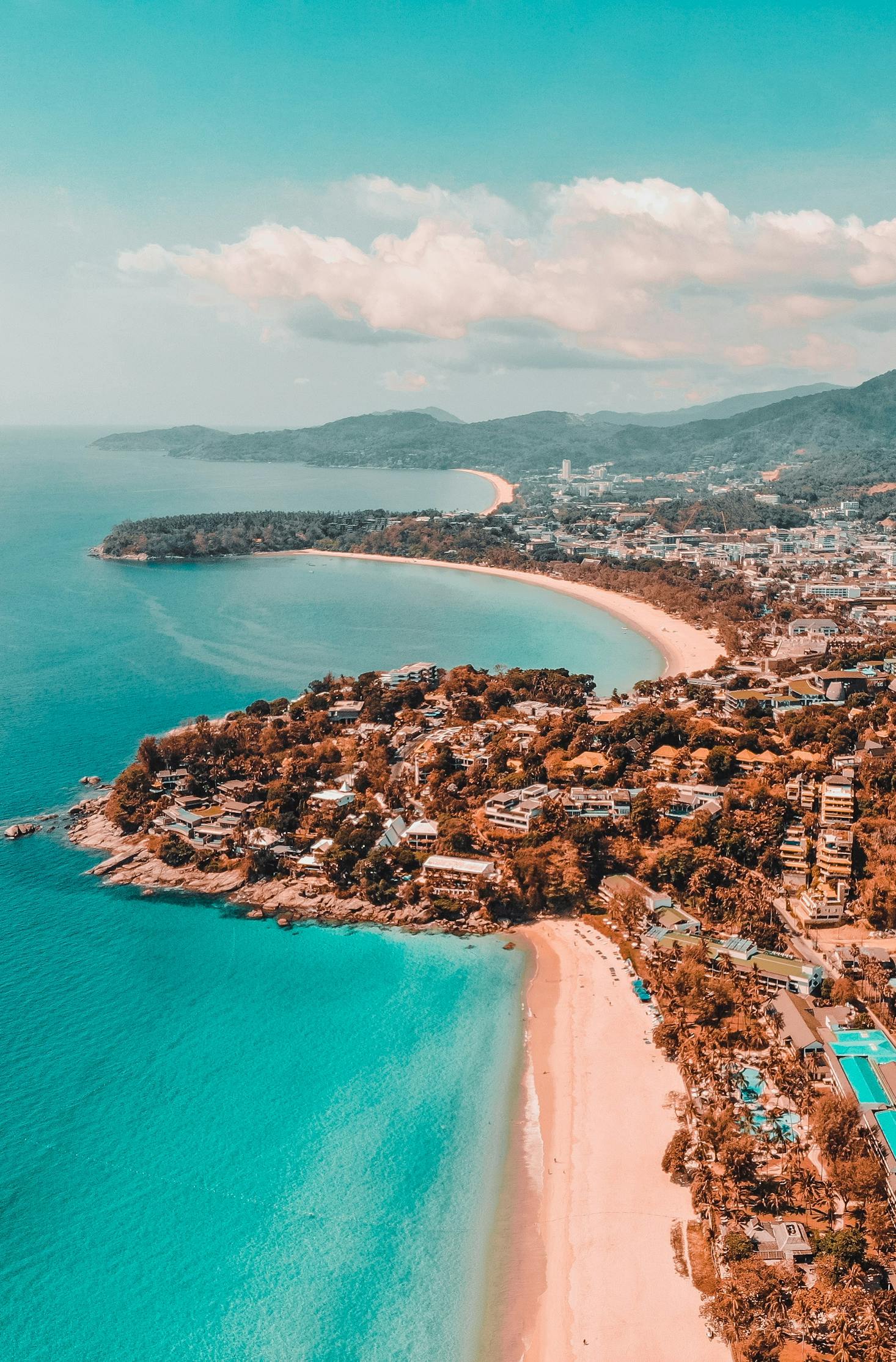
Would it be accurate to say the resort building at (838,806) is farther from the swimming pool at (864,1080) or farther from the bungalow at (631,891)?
Result: the swimming pool at (864,1080)

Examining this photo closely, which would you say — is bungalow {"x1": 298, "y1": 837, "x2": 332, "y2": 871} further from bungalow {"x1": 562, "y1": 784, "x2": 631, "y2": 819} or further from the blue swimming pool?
the blue swimming pool

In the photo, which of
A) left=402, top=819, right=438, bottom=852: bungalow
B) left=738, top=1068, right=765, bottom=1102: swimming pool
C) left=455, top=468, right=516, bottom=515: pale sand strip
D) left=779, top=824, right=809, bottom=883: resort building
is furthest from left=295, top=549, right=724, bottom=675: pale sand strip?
left=455, top=468, right=516, bottom=515: pale sand strip

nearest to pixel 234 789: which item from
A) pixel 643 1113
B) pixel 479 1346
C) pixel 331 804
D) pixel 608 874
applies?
pixel 331 804

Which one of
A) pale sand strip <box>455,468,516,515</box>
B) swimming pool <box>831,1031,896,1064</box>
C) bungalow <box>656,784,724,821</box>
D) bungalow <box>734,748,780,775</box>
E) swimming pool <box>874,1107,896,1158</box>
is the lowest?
swimming pool <box>874,1107,896,1158</box>

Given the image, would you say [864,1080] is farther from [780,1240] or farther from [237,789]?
[237,789]

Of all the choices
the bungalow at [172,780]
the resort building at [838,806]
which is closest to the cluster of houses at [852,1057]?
the resort building at [838,806]

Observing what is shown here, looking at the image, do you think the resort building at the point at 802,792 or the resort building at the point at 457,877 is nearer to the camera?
the resort building at the point at 457,877

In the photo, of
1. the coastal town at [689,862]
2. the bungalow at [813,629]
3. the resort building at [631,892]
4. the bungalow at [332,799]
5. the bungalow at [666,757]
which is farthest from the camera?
the bungalow at [813,629]
